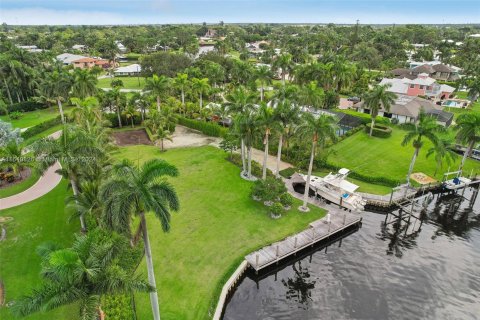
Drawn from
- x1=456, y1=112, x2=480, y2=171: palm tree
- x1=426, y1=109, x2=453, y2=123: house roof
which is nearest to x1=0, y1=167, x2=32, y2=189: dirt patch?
x1=456, y1=112, x2=480, y2=171: palm tree

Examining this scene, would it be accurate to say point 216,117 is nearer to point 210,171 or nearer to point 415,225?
point 210,171

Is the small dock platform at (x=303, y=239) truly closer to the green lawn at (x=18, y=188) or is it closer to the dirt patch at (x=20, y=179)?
the green lawn at (x=18, y=188)

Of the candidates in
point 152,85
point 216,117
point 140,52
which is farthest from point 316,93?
point 140,52

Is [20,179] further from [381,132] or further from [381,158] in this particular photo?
[381,132]

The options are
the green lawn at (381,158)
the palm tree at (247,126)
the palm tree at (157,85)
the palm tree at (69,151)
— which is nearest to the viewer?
the palm tree at (69,151)

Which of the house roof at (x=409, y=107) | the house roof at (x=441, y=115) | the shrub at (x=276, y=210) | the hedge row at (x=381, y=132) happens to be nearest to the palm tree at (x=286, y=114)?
the shrub at (x=276, y=210)

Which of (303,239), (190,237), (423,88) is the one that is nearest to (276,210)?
(303,239)
